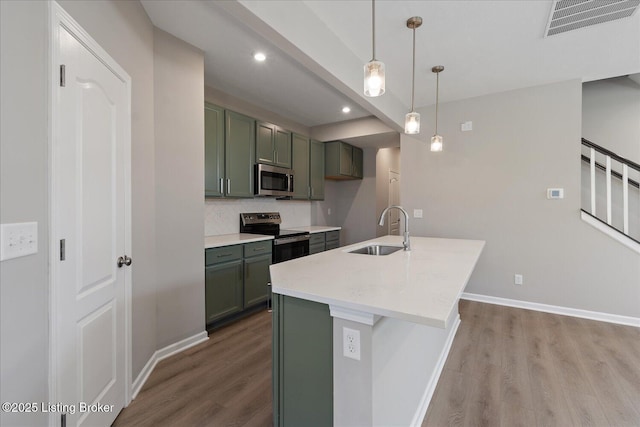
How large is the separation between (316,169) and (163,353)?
340 cm

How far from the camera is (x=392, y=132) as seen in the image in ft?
13.9

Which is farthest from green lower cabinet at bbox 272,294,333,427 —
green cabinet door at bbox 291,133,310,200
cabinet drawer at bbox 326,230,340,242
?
cabinet drawer at bbox 326,230,340,242

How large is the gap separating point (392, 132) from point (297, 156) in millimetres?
1537

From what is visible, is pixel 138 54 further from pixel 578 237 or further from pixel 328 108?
pixel 578 237

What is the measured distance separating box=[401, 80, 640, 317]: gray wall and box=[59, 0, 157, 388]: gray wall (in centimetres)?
341

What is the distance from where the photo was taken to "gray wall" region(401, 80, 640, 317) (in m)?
3.02

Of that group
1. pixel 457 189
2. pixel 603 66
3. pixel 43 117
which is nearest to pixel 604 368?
pixel 457 189

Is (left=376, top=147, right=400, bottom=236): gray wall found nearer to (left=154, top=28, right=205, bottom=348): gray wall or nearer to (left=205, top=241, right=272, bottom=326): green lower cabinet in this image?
(left=205, top=241, right=272, bottom=326): green lower cabinet

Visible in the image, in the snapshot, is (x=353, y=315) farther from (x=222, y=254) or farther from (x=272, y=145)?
(x=272, y=145)

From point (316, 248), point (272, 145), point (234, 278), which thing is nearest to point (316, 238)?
point (316, 248)

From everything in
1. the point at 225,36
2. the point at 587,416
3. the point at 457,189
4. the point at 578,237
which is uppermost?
the point at 225,36

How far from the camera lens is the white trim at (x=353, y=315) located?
40.4 inches

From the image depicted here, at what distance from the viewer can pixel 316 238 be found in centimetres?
430

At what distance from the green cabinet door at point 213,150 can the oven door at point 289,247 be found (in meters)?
0.95
